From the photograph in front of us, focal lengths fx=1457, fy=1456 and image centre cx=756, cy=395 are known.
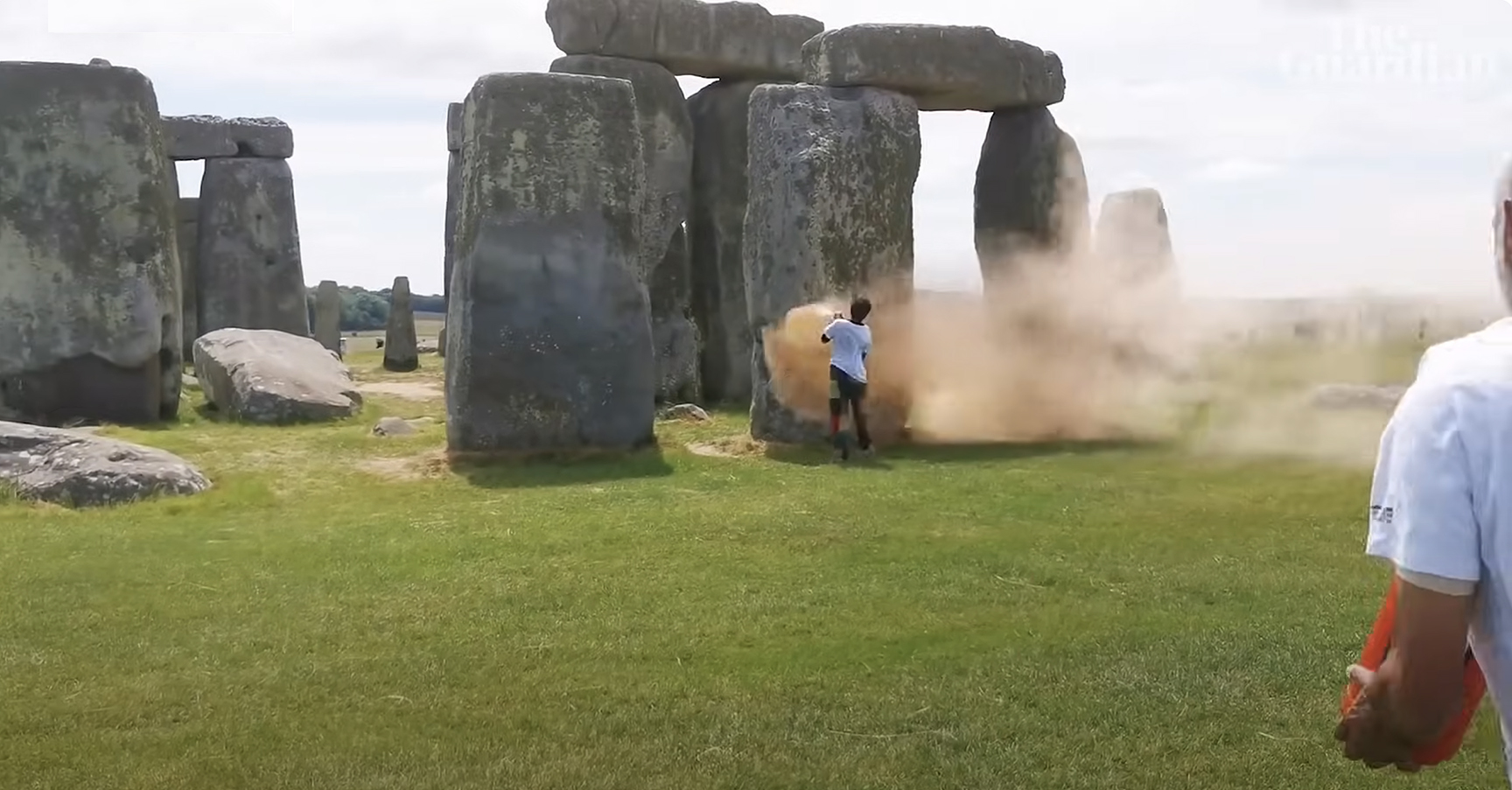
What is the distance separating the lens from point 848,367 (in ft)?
29.0

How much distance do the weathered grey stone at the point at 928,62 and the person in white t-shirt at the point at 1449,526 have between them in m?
8.29

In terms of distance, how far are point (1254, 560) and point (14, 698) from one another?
4.18 metres

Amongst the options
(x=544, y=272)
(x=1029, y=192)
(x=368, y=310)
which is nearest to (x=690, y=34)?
(x=1029, y=192)

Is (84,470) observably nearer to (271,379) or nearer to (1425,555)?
(271,379)

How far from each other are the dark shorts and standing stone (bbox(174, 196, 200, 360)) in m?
12.3

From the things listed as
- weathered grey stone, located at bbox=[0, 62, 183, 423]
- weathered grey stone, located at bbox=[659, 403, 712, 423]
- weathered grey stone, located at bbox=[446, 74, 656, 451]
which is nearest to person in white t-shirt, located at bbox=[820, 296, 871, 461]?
weathered grey stone, located at bbox=[446, 74, 656, 451]

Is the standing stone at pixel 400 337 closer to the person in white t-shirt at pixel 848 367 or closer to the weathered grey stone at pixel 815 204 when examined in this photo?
the weathered grey stone at pixel 815 204

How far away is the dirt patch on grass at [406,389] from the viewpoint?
46.2ft

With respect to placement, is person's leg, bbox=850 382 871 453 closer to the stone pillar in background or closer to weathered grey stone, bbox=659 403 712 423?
weathered grey stone, bbox=659 403 712 423

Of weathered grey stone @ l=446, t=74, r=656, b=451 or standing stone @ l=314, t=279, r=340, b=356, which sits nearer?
weathered grey stone @ l=446, t=74, r=656, b=451

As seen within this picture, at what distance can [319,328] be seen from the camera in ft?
77.4

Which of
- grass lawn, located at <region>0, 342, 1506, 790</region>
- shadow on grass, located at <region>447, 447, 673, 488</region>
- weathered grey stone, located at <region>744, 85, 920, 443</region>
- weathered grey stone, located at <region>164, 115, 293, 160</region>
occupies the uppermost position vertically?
weathered grey stone, located at <region>164, 115, 293, 160</region>

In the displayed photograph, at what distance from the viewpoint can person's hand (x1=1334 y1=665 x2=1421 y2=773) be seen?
1.74m

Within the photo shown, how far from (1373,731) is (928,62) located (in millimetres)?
8583
